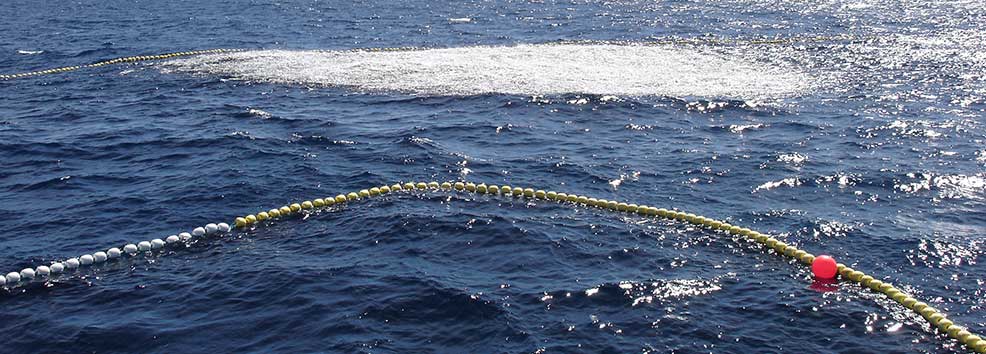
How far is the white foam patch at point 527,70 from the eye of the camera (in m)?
37.4

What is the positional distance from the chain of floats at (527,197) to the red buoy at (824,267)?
0.38 metres

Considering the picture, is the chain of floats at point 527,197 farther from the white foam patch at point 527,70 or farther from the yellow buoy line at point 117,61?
the yellow buoy line at point 117,61

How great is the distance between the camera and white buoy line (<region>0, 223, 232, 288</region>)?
20.5 metres

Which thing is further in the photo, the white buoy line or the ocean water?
the white buoy line

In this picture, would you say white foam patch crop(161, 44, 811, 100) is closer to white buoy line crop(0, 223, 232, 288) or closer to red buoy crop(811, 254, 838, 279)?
white buoy line crop(0, 223, 232, 288)

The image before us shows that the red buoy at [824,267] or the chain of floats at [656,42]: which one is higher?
the red buoy at [824,267]

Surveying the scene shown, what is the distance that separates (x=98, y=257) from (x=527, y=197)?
10.8m

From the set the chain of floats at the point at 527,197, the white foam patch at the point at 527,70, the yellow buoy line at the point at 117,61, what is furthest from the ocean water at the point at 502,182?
the yellow buoy line at the point at 117,61

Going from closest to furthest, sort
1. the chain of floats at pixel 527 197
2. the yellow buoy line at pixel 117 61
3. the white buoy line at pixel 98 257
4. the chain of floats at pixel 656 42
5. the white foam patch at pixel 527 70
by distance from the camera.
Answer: the chain of floats at pixel 527 197, the white buoy line at pixel 98 257, the white foam patch at pixel 527 70, the yellow buoy line at pixel 117 61, the chain of floats at pixel 656 42

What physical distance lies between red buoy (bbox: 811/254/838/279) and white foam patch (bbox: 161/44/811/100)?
16172 mm

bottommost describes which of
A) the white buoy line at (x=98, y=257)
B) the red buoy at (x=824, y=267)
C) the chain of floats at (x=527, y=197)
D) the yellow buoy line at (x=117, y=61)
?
the yellow buoy line at (x=117, y=61)

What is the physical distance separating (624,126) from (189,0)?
56.8 m

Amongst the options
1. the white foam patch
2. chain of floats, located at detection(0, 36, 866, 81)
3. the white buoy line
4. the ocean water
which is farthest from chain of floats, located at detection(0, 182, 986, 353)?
chain of floats, located at detection(0, 36, 866, 81)

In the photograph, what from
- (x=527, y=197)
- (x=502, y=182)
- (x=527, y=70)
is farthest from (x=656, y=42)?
(x=527, y=197)
